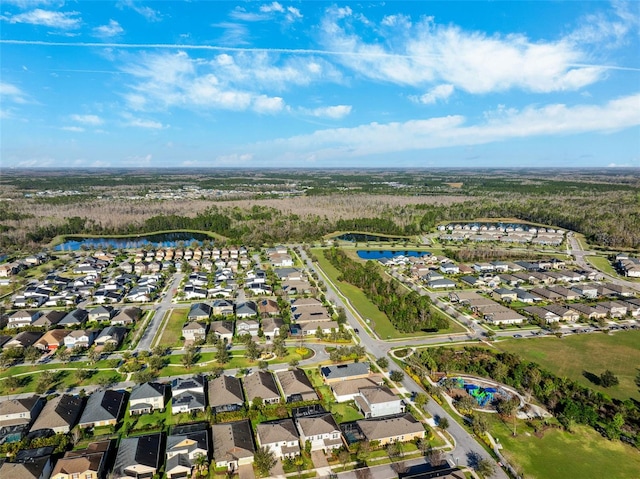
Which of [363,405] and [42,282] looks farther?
[42,282]

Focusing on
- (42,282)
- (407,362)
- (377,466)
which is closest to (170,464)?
(377,466)

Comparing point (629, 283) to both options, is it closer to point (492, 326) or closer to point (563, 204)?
point (492, 326)

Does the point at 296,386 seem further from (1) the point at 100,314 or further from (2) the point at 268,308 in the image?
(1) the point at 100,314

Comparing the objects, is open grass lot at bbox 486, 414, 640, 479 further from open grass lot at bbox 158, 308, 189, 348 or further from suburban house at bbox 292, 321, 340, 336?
open grass lot at bbox 158, 308, 189, 348

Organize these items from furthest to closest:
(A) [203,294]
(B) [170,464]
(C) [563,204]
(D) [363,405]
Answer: (C) [563,204]
(A) [203,294]
(D) [363,405]
(B) [170,464]

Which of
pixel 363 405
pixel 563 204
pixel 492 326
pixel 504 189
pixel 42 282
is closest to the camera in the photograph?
pixel 363 405

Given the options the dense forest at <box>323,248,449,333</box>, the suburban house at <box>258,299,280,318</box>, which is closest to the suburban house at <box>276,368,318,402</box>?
the suburban house at <box>258,299,280,318</box>

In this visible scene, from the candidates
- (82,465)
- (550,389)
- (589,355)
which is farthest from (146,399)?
(589,355)
